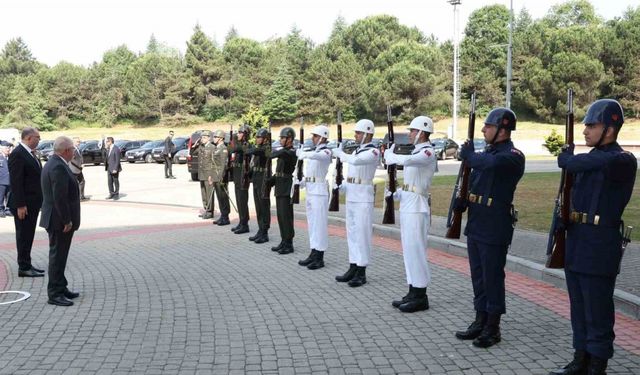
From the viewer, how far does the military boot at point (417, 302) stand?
726cm

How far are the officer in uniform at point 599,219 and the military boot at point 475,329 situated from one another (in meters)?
1.30

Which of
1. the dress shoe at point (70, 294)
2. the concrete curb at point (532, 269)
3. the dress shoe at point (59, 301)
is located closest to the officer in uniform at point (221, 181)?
the concrete curb at point (532, 269)

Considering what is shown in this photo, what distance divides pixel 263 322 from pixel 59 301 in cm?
271

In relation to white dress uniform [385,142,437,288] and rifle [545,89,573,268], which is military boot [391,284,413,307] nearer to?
white dress uniform [385,142,437,288]

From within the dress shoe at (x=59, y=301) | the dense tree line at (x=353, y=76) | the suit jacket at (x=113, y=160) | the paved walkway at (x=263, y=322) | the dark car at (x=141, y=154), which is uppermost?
the dense tree line at (x=353, y=76)

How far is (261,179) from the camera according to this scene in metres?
12.6

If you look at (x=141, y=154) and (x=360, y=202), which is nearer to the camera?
(x=360, y=202)

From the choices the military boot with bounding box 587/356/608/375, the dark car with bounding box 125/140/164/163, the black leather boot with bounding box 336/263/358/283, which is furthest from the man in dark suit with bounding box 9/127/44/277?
the dark car with bounding box 125/140/164/163

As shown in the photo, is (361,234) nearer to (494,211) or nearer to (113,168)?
(494,211)

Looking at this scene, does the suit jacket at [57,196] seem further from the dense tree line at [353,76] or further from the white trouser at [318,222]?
the dense tree line at [353,76]

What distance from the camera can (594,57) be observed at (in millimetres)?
69062

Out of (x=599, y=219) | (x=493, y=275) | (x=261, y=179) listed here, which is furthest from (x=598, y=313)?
(x=261, y=179)

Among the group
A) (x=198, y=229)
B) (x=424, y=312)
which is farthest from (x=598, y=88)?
(x=424, y=312)

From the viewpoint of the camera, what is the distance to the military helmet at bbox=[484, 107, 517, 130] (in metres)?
6.02
